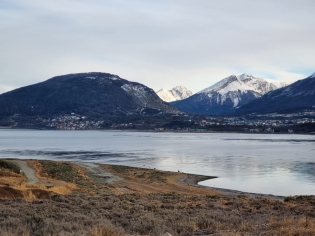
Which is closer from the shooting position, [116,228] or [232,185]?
[116,228]

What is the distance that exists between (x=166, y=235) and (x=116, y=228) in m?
2.07

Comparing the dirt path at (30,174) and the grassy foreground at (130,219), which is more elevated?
the grassy foreground at (130,219)

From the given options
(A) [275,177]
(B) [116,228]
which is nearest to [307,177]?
(A) [275,177]

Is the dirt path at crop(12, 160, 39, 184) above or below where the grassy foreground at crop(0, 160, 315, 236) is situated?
below

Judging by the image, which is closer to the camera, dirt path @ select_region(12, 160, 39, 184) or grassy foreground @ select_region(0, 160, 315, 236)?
grassy foreground @ select_region(0, 160, 315, 236)

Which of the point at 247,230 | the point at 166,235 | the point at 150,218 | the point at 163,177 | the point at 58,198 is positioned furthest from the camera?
the point at 163,177

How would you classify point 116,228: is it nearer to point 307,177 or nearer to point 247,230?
point 247,230

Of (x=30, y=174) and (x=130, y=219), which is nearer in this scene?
(x=130, y=219)

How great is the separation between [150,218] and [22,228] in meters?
4.54

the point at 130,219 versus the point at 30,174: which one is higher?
the point at 130,219

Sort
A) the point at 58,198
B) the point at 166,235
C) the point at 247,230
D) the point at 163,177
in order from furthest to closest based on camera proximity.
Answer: the point at 163,177
the point at 58,198
the point at 247,230
the point at 166,235

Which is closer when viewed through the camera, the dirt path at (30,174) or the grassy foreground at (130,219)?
the grassy foreground at (130,219)

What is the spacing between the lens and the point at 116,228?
1252 cm

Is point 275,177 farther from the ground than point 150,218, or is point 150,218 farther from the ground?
point 150,218
